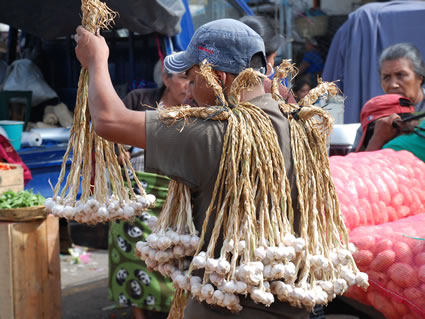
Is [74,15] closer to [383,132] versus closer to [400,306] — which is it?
[383,132]

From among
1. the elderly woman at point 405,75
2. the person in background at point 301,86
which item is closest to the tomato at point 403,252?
the elderly woman at point 405,75

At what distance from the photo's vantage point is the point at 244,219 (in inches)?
58.9

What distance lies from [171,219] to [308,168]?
44 cm

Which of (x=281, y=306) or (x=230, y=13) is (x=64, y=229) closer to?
(x=230, y=13)

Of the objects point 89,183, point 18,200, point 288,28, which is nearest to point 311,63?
point 288,28

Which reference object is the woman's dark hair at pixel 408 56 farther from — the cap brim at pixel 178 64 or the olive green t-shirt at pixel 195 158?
the olive green t-shirt at pixel 195 158

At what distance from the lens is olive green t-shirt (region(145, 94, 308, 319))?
1506mm

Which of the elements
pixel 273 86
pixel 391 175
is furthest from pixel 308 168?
pixel 391 175

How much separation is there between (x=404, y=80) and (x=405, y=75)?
0.11ft

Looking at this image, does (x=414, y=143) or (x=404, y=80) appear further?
(x=404, y=80)

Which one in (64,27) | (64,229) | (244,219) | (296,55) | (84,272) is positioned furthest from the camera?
(296,55)

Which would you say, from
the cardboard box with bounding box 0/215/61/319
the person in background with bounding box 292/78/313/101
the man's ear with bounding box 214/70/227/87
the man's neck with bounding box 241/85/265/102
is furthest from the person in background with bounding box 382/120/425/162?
the person in background with bounding box 292/78/313/101

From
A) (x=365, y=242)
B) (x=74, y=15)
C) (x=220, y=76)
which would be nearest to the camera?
(x=220, y=76)

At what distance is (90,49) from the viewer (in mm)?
1631
